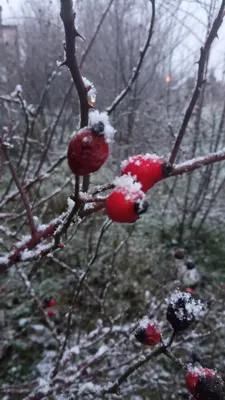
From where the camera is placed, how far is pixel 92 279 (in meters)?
4.66

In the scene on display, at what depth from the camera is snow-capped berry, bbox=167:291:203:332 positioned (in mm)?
840

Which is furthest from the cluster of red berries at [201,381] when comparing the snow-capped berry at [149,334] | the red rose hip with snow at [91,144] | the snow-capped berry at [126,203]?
the red rose hip with snow at [91,144]

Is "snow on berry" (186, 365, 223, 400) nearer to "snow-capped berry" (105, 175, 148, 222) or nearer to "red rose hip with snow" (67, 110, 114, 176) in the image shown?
"snow-capped berry" (105, 175, 148, 222)

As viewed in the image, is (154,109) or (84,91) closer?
(84,91)

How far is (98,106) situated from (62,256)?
431 centimetres

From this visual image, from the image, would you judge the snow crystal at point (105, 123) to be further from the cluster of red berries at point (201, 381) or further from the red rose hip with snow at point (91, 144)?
the cluster of red berries at point (201, 381)

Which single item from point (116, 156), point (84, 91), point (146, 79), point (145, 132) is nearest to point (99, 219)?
point (116, 156)

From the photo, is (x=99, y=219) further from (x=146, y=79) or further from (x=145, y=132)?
(x=146, y=79)

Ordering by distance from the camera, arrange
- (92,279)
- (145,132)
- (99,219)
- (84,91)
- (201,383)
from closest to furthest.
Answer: (84,91)
(201,383)
(92,279)
(99,219)
(145,132)

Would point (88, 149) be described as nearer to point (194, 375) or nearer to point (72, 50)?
point (72, 50)

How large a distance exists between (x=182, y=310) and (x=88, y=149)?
1.81 feet

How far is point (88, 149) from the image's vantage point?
50 cm

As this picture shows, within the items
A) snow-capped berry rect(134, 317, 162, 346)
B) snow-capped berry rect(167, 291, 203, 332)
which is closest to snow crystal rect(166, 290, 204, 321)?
snow-capped berry rect(167, 291, 203, 332)

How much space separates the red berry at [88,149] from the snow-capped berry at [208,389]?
67cm
